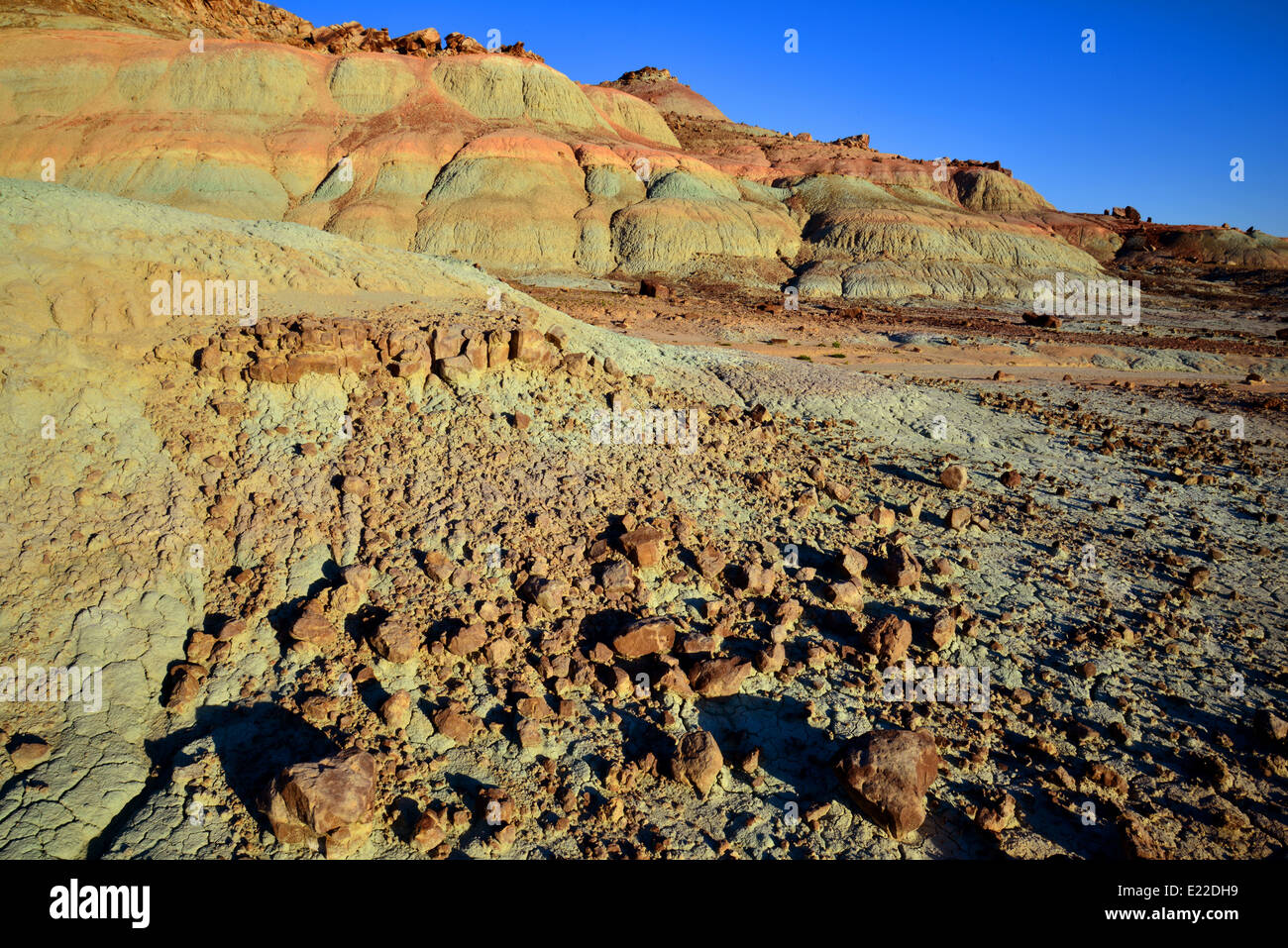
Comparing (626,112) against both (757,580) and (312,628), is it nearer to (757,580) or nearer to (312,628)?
(757,580)

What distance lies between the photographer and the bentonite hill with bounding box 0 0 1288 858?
135 inches

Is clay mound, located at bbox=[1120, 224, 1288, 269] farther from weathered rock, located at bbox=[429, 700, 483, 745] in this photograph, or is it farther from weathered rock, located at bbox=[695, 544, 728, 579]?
weathered rock, located at bbox=[429, 700, 483, 745]

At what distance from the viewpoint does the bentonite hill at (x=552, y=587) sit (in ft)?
11.3

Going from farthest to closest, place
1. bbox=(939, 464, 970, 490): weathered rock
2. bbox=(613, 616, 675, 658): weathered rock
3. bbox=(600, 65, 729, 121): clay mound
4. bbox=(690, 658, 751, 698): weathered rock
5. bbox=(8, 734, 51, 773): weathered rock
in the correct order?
bbox=(600, 65, 729, 121): clay mound, bbox=(939, 464, 970, 490): weathered rock, bbox=(613, 616, 675, 658): weathered rock, bbox=(690, 658, 751, 698): weathered rock, bbox=(8, 734, 51, 773): weathered rock

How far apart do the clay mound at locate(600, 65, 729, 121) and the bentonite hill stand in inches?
2816

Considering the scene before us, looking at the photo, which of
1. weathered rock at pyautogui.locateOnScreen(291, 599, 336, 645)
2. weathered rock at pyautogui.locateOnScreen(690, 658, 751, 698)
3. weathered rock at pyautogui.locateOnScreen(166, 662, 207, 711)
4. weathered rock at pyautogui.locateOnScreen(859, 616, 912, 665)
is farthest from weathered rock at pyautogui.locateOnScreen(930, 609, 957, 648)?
weathered rock at pyautogui.locateOnScreen(166, 662, 207, 711)

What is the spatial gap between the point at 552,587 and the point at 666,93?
83.2 meters

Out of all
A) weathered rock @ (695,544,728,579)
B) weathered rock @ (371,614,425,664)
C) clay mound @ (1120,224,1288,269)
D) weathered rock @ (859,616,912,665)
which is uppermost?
clay mound @ (1120,224,1288,269)

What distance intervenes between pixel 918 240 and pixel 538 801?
128 ft

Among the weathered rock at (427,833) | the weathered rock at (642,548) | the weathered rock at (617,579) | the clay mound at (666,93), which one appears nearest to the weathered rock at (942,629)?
the weathered rock at (642,548)

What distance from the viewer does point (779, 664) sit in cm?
443

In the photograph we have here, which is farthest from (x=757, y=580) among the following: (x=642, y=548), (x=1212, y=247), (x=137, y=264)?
(x=1212, y=247)

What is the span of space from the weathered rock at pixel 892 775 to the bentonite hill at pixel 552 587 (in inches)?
0.8

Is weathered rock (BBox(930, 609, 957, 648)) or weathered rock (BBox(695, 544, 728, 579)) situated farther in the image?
weathered rock (BBox(695, 544, 728, 579))
